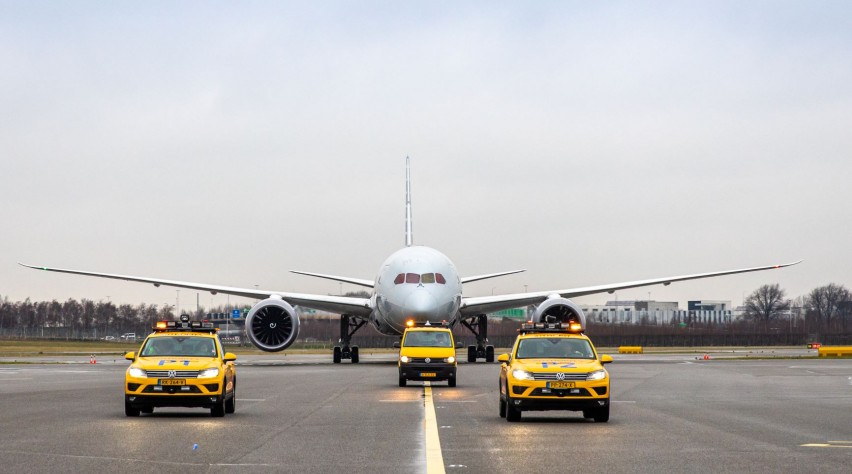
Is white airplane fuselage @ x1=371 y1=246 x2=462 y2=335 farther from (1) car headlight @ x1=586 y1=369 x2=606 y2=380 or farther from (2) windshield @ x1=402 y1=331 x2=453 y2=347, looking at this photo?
(1) car headlight @ x1=586 y1=369 x2=606 y2=380

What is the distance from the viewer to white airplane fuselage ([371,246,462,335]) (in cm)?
4534

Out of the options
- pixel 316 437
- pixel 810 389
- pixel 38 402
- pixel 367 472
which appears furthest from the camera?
pixel 810 389

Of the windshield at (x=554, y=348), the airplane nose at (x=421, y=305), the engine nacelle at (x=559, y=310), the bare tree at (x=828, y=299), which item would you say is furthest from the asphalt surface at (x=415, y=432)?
the bare tree at (x=828, y=299)

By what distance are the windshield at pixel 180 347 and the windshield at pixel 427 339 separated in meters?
11.6

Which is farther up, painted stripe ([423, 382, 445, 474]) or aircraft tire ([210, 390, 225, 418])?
aircraft tire ([210, 390, 225, 418])

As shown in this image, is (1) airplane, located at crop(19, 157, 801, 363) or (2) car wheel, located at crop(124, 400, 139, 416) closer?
(2) car wheel, located at crop(124, 400, 139, 416)

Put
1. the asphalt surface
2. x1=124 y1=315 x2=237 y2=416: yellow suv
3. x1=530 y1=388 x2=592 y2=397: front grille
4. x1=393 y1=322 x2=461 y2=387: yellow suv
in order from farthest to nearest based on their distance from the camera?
x1=393 y1=322 x2=461 y2=387: yellow suv
x1=124 y1=315 x2=237 y2=416: yellow suv
x1=530 y1=388 x2=592 y2=397: front grille
the asphalt surface

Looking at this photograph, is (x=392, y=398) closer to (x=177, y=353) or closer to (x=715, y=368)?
(x=177, y=353)

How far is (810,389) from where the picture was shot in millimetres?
32625

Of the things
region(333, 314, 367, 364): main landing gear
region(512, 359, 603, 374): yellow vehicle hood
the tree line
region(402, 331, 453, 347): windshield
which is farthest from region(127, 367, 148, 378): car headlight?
the tree line

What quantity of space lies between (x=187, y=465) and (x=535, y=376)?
26.4 ft

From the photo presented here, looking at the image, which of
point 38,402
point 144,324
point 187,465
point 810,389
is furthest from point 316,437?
point 144,324

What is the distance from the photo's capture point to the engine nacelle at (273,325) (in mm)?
48531

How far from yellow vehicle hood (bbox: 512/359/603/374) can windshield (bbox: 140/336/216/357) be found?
5.77m
